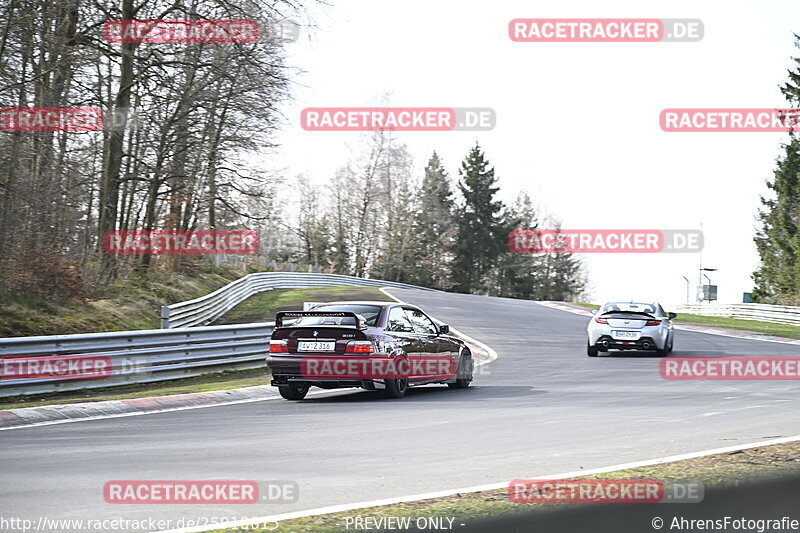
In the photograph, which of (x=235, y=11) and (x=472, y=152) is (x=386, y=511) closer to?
(x=235, y=11)

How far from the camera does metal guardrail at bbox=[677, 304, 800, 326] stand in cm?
4688

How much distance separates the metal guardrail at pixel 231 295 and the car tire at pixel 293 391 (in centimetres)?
504

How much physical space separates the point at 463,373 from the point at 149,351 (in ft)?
18.0

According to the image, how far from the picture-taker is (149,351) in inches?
636

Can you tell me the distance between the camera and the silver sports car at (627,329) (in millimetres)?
22516

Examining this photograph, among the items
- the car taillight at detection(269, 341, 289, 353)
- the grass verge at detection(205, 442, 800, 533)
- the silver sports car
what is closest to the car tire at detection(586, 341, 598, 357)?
the silver sports car

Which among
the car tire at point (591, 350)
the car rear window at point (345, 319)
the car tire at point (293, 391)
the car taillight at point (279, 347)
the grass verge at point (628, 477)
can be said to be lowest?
the car tire at point (293, 391)

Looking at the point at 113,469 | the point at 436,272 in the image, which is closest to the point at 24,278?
the point at 113,469

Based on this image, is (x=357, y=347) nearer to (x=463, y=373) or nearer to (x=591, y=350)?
(x=463, y=373)

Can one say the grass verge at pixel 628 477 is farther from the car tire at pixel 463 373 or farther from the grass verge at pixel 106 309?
the grass verge at pixel 106 309

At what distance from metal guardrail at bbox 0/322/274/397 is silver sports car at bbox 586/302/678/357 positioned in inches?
326

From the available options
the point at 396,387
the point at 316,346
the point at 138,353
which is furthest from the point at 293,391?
the point at 138,353

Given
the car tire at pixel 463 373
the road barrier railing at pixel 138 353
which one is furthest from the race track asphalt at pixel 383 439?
the road barrier railing at pixel 138 353

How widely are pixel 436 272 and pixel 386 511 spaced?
253ft
